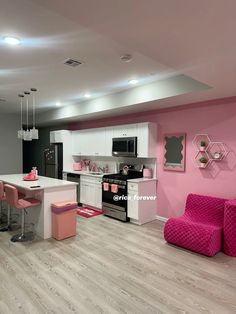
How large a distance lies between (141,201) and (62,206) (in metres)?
1.60

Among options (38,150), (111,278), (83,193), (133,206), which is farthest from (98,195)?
(38,150)

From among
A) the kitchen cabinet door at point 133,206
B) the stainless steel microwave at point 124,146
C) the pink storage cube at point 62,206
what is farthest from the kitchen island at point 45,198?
the stainless steel microwave at point 124,146

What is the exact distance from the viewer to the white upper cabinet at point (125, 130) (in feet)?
16.0

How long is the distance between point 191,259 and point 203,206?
962 millimetres

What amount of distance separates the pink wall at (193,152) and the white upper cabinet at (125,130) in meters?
0.35

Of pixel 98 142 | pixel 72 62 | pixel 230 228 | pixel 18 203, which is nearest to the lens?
pixel 72 62

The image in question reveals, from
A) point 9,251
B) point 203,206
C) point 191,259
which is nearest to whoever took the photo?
point 191,259

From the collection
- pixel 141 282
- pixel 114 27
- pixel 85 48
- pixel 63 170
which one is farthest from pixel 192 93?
pixel 63 170

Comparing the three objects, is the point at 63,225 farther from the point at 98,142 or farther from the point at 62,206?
the point at 98,142

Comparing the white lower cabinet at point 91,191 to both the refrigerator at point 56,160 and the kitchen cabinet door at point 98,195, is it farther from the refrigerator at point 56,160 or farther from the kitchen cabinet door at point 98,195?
the refrigerator at point 56,160

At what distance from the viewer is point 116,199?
4.82 metres

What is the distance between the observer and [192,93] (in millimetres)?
3410

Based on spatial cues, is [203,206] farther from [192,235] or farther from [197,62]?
[197,62]

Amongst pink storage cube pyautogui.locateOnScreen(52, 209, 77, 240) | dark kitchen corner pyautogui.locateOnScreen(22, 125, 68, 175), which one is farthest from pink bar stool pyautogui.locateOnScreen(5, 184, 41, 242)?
dark kitchen corner pyautogui.locateOnScreen(22, 125, 68, 175)
